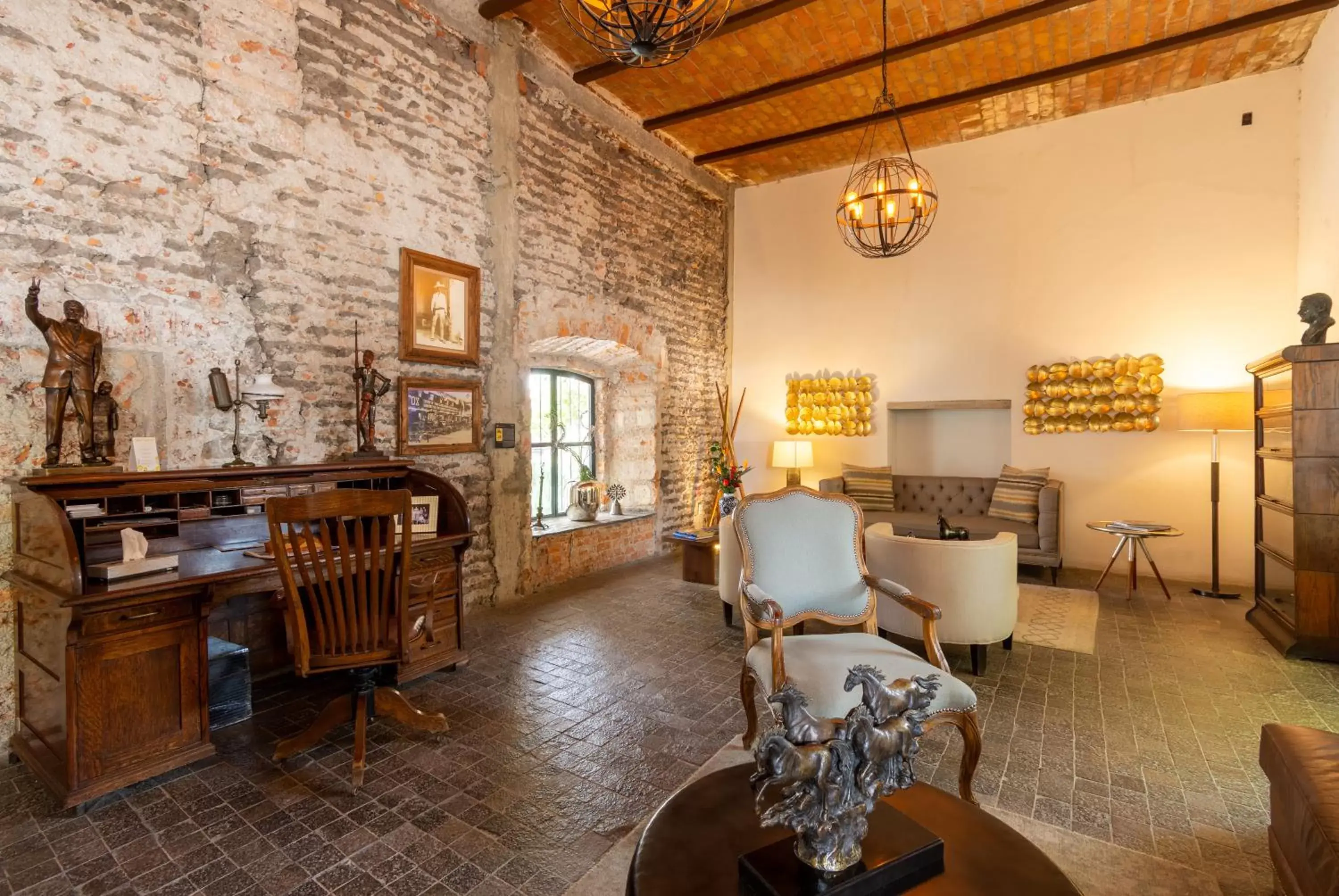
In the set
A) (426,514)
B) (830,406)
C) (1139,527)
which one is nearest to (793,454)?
(830,406)

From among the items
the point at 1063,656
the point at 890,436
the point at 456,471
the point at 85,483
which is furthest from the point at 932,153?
the point at 85,483

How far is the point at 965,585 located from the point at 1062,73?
4703 mm

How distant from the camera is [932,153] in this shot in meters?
7.03

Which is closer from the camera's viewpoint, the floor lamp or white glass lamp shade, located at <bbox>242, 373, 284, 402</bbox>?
white glass lamp shade, located at <bbox>242, 373, 284, 402</bbox>

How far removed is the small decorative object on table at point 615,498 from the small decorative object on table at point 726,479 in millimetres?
1031

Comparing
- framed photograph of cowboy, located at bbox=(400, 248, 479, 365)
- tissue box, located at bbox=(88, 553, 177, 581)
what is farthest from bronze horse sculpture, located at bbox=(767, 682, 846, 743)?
framed photograph of cowboy, located at bbox=(400, 248, 479, 365)

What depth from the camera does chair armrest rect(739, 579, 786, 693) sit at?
2.31 m

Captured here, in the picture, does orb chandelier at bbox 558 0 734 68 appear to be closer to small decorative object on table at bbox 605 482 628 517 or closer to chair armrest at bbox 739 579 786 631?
chair armrest at bbox 739 579 786 631

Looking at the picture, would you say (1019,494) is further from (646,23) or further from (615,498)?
(646,23)

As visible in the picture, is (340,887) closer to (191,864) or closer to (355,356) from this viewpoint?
(191,864)

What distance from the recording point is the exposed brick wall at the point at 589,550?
544cm

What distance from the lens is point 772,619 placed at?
243 centimetres

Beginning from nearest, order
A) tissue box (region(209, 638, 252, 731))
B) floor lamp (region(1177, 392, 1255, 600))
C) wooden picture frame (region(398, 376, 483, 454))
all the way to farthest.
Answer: tissue box (region(209, 638, 252, 731))
wooden picture frame (region(398, 376, 483, 454))
floor lamp (region(1177, 392, 1255, 600))

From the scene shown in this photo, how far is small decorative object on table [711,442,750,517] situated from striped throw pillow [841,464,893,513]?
4.10 feet
